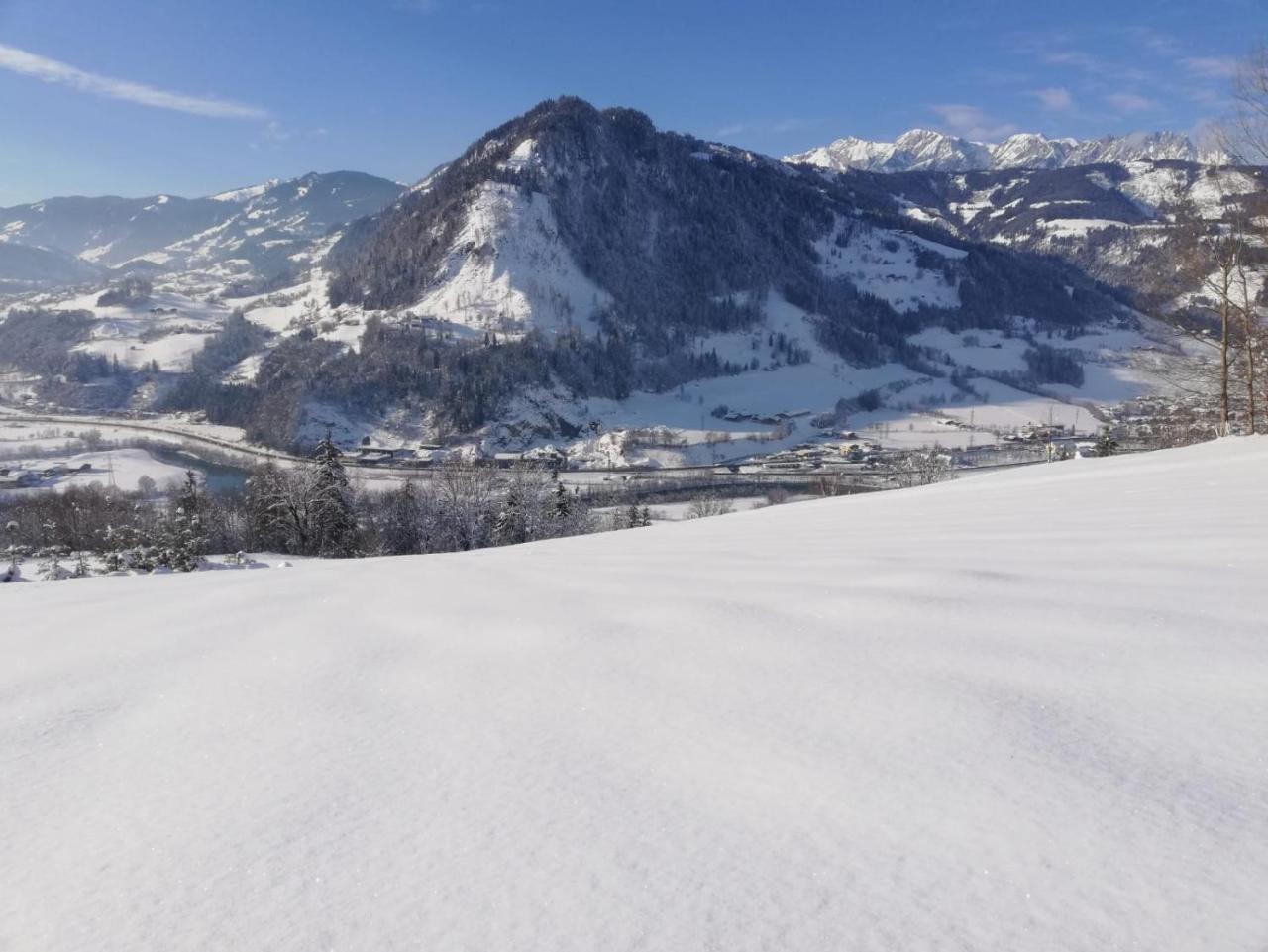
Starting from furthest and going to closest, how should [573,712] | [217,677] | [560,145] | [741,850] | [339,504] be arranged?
[560,145]
[339,504]
[217,677]
[573,712]
[741,850]

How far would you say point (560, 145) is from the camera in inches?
4771

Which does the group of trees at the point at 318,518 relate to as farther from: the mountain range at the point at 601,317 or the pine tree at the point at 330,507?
the mountain range at the point at 601,317

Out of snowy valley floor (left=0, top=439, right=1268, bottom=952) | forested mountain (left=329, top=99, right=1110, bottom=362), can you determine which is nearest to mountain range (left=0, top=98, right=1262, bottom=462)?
forested mountain (left=329, top=99, right=1110, bottom=362)

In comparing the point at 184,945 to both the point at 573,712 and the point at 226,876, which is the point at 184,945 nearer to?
the point at 226,876

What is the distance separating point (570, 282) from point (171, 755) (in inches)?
4454

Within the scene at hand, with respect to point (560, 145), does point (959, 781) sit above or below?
below

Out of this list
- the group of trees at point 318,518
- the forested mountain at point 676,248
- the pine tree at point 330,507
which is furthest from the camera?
the forested mountain at point 676,248

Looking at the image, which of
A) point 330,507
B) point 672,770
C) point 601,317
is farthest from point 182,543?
point 601,317

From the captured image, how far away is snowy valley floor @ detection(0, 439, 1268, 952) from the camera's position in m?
1.06

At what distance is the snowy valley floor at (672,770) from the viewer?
3.48 feet

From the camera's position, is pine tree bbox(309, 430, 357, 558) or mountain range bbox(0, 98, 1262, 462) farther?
mountain range bbox(0, 98, 1262, 462)

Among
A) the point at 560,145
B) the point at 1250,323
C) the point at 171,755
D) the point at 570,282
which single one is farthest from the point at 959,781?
the point at 560,145

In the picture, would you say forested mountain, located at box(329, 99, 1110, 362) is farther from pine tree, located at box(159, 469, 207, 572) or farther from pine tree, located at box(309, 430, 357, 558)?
pine tree, located at box(159, 469, 207, 572)

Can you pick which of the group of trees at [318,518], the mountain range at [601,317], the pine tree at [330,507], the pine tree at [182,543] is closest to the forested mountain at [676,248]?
the mountain range at [601,317]
